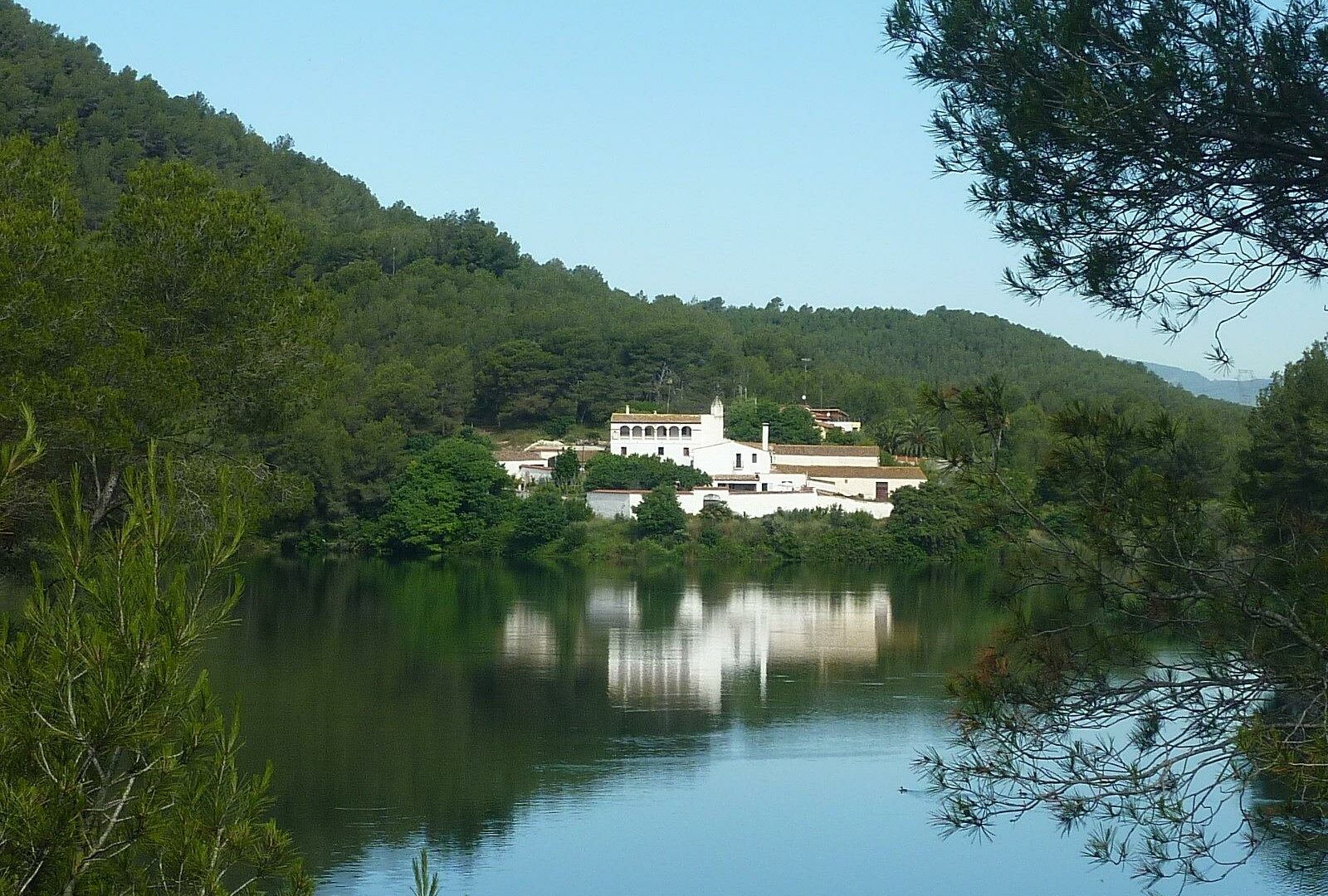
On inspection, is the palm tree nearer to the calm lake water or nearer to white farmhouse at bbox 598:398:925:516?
the calm lake water

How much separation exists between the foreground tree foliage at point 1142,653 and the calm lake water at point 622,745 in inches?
19.0

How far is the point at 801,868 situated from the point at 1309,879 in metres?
3.60

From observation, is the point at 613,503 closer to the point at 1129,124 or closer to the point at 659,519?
the point at 659,519

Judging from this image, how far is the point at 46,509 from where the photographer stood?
31.1 feet

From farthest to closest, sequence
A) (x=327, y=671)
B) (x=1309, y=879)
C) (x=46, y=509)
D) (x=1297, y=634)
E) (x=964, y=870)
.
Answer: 1. (x=327, y=671)
2. (x=964, y=870)
3. (x=1309, y=879)
4. (x=46, y=509)
5. (x=1297, y=634)

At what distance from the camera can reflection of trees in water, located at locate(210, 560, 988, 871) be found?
12344 millimetres

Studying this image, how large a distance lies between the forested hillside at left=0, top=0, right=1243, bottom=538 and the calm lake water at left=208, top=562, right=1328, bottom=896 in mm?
9607

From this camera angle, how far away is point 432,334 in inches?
1848

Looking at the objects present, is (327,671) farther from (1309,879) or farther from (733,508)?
(733,508)

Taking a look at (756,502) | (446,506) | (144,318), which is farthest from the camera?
(756,502)

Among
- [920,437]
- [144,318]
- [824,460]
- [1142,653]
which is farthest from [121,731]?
[824,460]

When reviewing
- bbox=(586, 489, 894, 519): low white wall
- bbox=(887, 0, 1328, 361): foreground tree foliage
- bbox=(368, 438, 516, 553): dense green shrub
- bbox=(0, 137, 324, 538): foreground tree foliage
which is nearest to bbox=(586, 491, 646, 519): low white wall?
bbox=(586, 489, 894, 519): low white wall

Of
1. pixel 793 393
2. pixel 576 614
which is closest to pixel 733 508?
pixel 576 614

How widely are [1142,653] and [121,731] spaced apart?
10.6 feet
